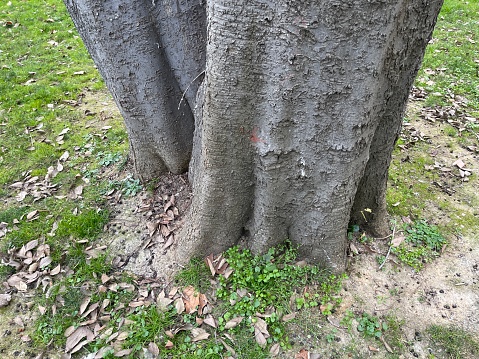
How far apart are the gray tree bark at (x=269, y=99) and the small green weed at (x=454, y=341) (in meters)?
0.78

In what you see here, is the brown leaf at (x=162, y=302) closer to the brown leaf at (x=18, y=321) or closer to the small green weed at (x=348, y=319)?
the brown leaf at (x=18, y=321)

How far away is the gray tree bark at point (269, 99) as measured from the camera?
1.88 meters

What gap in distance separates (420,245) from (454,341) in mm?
799

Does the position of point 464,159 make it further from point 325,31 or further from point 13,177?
point 13,177

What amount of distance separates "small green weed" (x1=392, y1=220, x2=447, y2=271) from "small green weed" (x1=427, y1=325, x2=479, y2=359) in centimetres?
50

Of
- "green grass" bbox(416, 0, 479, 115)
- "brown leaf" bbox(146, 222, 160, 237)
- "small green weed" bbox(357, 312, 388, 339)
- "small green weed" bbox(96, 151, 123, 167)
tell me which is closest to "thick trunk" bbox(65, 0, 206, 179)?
"brown leaf" bbox(146, 222, 160, 237)

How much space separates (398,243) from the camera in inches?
120

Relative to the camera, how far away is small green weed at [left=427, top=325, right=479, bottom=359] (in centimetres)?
246

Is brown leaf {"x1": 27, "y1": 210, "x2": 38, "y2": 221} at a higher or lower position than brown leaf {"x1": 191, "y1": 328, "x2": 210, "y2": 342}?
higher

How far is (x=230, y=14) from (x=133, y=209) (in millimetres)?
2227

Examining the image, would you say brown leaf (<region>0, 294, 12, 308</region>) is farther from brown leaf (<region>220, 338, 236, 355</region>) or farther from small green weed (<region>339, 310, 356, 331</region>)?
small green weed (<region>339, 310, 356, 331</region>)

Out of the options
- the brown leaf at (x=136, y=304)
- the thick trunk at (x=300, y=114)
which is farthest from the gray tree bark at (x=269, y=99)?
the brown leaf at (x=136, y=304)

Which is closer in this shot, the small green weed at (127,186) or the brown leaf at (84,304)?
the brown leaf at (84,304)

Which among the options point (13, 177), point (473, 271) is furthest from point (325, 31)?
point (13, 177)
